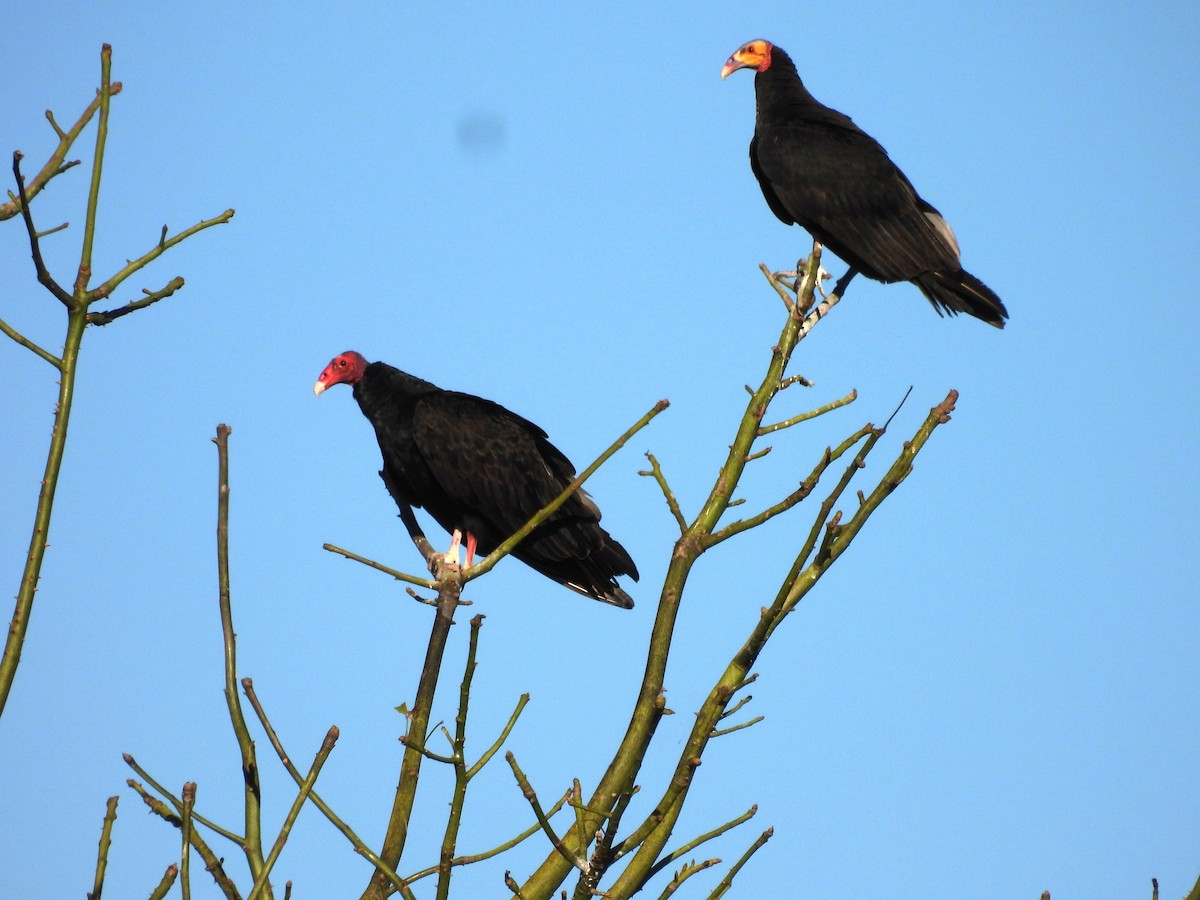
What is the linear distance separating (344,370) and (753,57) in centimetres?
279

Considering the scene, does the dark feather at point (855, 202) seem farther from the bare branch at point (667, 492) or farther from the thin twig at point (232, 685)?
the thin twig at point (232, 685)

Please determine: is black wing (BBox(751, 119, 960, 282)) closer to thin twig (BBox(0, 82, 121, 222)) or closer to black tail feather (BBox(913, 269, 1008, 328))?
black tail feather (BBox(913, 269, 1008, 328))

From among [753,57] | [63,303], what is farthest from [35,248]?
[753,57]

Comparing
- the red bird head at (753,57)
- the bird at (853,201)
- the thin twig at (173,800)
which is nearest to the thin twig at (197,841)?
the thin twig at (173,800)

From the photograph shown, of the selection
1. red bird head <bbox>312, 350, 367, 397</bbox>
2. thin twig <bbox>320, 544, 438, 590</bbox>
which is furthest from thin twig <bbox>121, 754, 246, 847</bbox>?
red bird head <bbox>312, 350, 367, 397</bbox>

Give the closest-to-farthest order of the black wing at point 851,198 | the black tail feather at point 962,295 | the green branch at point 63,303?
the green branch at point 63,303 < the black tail feather at point 962,295 < the black wing at point 851,198

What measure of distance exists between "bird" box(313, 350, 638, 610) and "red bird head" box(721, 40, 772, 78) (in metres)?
2.45

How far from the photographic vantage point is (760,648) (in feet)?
8.58

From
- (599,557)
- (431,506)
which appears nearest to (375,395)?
(431,506)

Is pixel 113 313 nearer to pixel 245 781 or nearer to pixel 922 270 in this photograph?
pixel 245 781

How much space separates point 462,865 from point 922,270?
14.1 ft

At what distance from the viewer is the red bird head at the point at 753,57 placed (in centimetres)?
722

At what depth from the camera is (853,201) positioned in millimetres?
6238

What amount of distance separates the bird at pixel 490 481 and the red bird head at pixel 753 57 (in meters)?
2.45
